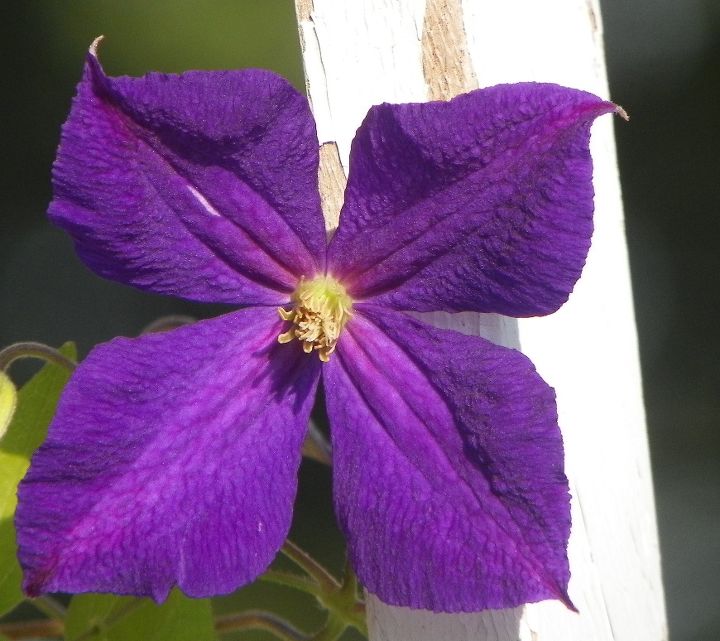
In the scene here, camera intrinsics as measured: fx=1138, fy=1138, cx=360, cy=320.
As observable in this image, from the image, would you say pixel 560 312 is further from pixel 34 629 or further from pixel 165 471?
pixel 34 629

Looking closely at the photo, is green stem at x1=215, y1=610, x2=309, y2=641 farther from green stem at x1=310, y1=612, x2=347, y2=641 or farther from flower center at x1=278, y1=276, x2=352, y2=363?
flower center at x1=278, y1=276, x2=352, y2=363

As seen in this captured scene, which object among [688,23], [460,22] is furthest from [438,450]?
[688,23]

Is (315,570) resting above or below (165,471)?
below

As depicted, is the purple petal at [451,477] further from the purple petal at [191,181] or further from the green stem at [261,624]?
the green stem at [261,624]

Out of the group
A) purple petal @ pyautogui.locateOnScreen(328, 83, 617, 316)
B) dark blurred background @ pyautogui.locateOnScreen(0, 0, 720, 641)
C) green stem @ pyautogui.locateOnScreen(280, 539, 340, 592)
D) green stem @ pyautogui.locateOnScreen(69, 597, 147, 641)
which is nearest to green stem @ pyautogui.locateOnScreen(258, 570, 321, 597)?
green stem @ pyautogui.locateOnScreen(280, 539, 340, 592)

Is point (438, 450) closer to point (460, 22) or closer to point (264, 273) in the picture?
point (264, 273)

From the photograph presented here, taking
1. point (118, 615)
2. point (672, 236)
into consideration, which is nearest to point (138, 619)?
point (118, 615)
